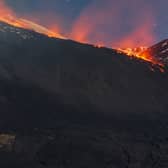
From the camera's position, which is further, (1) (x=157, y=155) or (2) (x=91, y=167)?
(1) (x=157, y=155)

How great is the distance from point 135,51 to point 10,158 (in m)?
62.0

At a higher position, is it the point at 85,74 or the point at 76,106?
the point at 85,74

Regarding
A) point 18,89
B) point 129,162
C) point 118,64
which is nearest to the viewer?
point 129,162

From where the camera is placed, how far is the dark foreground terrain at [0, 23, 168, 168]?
3950 centimetres

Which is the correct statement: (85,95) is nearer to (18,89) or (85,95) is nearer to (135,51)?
(18,89)

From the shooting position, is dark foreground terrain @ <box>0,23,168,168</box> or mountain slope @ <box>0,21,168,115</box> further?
mountain slope @ <box>0,21,168,115</box>

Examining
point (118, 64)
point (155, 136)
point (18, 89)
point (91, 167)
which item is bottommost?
point (91, 167)

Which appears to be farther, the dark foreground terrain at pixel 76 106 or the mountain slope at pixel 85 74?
the mountain slope at pixel 85 74

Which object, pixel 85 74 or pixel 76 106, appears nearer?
pixel 76 106

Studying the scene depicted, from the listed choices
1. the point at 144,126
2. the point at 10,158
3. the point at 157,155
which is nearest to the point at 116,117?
the point at 144,126

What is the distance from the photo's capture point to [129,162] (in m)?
41.5

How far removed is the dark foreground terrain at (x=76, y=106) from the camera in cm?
3950

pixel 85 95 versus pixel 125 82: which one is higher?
pixel 125 82

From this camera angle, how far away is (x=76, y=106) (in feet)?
167
